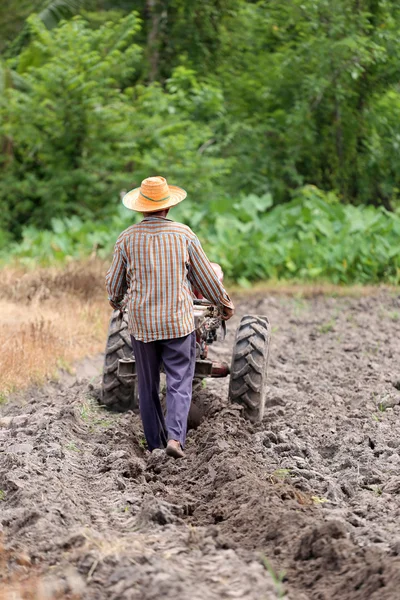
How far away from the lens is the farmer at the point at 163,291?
6031 mm

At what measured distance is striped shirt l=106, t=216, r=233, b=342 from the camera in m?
6.02

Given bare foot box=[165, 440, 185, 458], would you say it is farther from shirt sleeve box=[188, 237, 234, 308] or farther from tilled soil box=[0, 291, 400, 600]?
shirt sleeve box=[188, 237, 234, 308]

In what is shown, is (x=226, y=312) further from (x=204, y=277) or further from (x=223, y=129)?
(x=223, y=129)

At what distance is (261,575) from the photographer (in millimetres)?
3875

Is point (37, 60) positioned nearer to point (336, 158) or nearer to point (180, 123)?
point (180, 123)

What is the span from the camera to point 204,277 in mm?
6207

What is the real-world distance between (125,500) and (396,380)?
12.5 feet

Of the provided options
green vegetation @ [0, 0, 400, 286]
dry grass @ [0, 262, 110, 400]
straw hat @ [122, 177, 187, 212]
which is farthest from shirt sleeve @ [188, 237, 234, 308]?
green vegetation @ [0, 0, 400, 286]

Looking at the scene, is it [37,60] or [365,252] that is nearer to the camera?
[365,252]

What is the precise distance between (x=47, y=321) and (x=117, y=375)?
294 centimetres

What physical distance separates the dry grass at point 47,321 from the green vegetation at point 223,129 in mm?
→ 3215

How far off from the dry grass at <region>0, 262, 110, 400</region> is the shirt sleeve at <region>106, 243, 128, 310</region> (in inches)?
70.5

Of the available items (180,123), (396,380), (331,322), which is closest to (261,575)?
(396,380)

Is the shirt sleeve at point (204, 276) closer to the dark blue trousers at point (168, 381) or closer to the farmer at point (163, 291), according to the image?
the farmer at point (163, 291)
